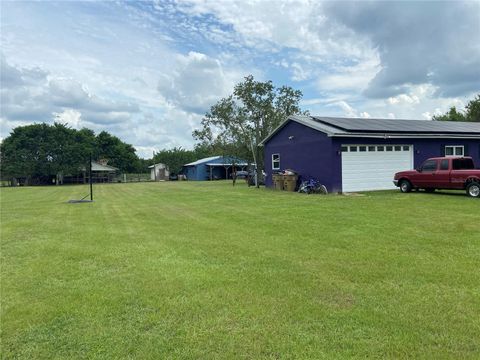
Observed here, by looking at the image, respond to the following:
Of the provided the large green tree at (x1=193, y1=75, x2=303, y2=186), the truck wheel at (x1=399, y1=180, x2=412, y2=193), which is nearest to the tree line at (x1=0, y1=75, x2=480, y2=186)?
the large green tree at (x1=193, y1=75, x2=303, y2=186)

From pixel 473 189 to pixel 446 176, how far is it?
3.90 feet

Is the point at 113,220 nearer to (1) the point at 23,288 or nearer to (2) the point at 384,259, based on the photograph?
(1) the point at 23,288

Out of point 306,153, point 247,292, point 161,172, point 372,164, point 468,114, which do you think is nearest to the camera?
point 247,292

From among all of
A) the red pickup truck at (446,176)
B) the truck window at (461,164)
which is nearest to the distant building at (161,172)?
the red pickup truck at (446,176)

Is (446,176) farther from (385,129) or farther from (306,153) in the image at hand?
(306,153)

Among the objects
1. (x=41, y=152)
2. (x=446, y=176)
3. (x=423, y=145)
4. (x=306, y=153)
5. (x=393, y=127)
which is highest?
(x=41, y=152)

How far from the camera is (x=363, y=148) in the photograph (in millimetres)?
18500

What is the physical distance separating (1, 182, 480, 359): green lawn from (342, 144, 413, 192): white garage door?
9.52 m

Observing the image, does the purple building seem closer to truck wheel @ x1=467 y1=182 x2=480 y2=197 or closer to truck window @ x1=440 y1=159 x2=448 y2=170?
truck window @ x1=440 y1=159 x2=448 y2=170

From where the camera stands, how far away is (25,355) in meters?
3.17

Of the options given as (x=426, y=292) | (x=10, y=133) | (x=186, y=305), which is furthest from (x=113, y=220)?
(x=10, y=133)

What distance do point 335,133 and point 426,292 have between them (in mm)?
13776

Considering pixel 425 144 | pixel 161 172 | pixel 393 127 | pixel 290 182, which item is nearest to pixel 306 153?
pixel 290 182

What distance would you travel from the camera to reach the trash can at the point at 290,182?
20797 mm
